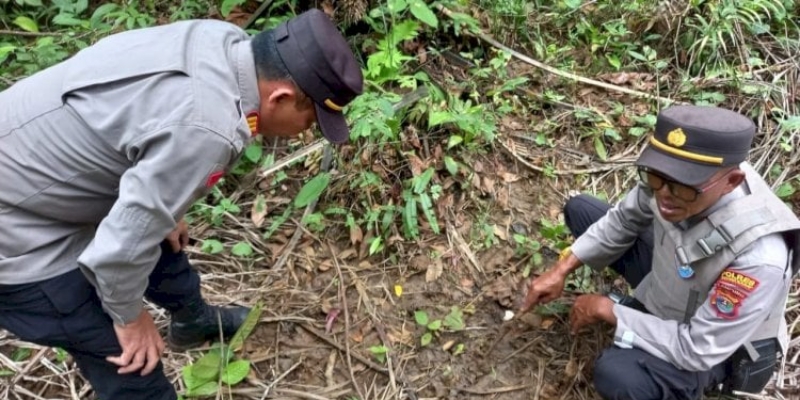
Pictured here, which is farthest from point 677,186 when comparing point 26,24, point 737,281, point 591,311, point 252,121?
point 26,24

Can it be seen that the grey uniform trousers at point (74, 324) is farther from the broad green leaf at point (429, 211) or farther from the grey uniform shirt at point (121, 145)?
the broad green leaf at point (429, 211)

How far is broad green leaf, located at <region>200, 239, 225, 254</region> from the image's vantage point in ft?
10.8

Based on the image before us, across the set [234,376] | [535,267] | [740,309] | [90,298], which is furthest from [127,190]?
[535,267]

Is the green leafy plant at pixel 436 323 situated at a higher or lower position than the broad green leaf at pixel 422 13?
lower

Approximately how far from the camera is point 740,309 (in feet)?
7.13

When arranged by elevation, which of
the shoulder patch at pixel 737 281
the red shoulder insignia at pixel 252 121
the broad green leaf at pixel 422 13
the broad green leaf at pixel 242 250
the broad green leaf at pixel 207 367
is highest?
the red shoulder insignia at pixel 252 121

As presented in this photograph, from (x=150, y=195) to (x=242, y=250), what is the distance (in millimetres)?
1698

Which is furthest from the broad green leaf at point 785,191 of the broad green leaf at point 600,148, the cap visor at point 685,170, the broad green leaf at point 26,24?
the broad green leaf at point 26,24

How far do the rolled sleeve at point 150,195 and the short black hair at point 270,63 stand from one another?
0.25 m

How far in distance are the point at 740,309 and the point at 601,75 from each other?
95.2 inches

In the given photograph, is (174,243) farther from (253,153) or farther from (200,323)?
(253,153)

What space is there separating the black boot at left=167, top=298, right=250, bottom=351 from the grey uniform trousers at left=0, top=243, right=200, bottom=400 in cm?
57

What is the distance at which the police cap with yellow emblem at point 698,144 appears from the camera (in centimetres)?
206

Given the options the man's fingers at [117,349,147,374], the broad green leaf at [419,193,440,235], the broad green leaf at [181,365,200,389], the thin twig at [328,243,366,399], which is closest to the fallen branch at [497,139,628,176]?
the broad green leaf at [419,193,440,235]
